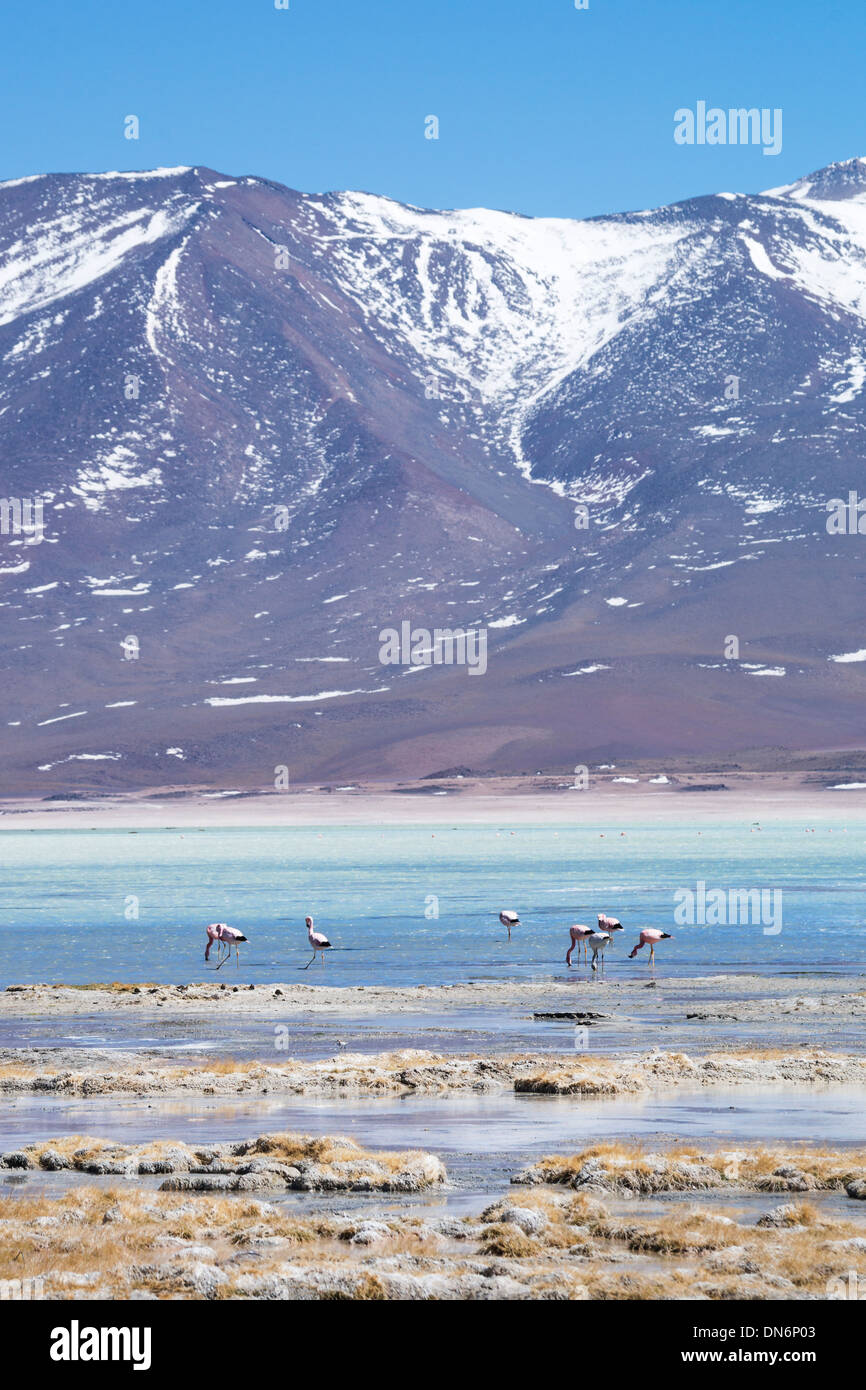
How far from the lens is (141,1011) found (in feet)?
107

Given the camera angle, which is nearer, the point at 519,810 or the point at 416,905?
the point at 416,905

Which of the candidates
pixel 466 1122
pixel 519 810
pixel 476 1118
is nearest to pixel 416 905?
pixel 476 1118

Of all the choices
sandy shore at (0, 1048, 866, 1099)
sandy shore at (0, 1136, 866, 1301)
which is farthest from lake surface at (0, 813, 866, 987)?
sandy shore at (0, 1136, 866, 1301)

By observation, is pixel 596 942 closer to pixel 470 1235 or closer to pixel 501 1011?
pixel 501 1011

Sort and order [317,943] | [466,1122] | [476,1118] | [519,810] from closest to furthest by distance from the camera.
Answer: [466,1122] < [476,1118] < [317,943] < [519,810]

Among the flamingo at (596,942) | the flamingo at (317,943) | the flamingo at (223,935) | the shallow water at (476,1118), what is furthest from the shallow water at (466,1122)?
the flamingo at (223,935)

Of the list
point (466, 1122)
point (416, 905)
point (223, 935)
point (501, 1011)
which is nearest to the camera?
point (466, 1122)

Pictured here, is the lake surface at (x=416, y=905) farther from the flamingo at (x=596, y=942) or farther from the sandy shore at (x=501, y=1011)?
the sandy shore at (x=501, y=1011)

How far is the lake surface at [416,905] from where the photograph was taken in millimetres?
40844

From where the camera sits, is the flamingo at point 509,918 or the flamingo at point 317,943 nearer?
the flamingo at point 317,943

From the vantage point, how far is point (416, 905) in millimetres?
58594
